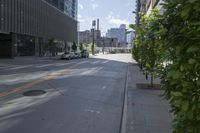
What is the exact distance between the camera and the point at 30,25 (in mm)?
67438

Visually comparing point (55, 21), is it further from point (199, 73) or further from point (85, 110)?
point (199, 73)

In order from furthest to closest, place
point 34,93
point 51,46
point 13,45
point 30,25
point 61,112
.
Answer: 1. point 51,46
2. point 30,25
3. point 13,45
4. point 34,93
5. point 61,112

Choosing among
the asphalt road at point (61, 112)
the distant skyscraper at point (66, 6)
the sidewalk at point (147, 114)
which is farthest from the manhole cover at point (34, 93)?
the distant skyscraper at point (66, 6)

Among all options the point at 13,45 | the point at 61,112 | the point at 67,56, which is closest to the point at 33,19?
the point at 13,45

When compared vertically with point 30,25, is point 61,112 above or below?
below

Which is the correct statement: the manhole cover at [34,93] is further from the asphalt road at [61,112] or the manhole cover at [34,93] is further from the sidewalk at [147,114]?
the sidewalk at [147,114]

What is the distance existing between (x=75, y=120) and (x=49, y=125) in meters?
0.94

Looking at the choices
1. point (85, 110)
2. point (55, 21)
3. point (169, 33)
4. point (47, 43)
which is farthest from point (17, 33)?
point (169, 33)

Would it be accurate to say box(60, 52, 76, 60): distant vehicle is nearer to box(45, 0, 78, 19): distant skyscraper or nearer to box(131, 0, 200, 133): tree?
box(45, 0, 78, 19): distant skyscraper

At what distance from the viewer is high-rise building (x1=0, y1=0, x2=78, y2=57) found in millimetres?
57156

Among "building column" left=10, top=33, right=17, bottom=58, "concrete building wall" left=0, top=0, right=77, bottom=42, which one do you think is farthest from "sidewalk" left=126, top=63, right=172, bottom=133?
"building column" left=10, top=33, right=17, bottom=58

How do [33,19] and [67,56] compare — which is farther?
[33,19]

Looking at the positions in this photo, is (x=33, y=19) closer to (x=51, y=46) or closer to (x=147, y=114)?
(x=51, y=46)

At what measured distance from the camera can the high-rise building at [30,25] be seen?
5716cm
